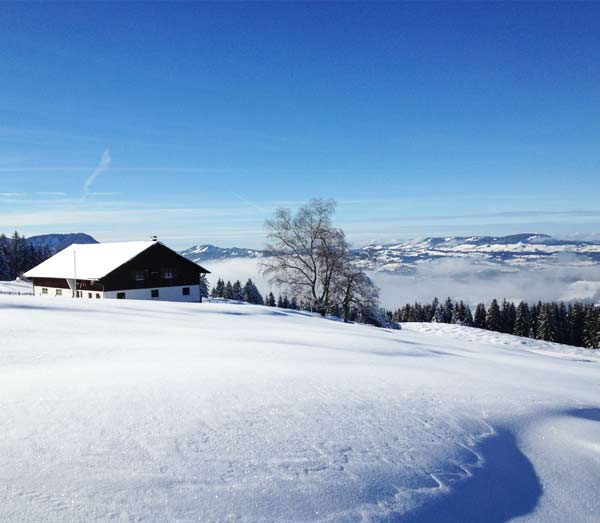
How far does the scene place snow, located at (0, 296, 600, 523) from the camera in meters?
2.39

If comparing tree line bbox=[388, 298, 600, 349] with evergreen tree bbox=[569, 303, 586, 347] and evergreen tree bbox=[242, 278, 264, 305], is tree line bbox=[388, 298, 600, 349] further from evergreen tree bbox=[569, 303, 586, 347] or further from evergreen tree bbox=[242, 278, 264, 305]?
evergreen tree bbox=[242, 278, 264, 305]

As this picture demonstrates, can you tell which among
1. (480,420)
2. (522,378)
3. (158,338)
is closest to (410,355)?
(522,378)

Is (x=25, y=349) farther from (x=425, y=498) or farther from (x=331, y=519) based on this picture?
(x=425, y=498)

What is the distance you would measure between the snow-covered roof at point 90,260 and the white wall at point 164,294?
2.30 meters

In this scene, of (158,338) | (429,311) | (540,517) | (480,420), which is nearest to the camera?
(540,517)

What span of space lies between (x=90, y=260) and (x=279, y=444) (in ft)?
123

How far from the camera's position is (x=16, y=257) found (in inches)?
3059

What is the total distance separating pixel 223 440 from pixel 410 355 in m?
6.46

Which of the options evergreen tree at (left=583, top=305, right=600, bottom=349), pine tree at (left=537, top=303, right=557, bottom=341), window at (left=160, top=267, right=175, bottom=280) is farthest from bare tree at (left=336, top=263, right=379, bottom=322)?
pine tree at (left=537, top=303, right=557, bottom=341)

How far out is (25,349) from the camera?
598cm

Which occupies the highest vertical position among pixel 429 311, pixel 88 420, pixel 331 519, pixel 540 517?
pixel 88 420

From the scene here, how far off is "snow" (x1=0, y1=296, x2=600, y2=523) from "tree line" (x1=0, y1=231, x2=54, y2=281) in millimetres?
88432

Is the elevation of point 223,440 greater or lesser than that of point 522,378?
greater

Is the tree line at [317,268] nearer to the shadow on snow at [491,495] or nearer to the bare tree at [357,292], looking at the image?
the bare tree at [357,292]
